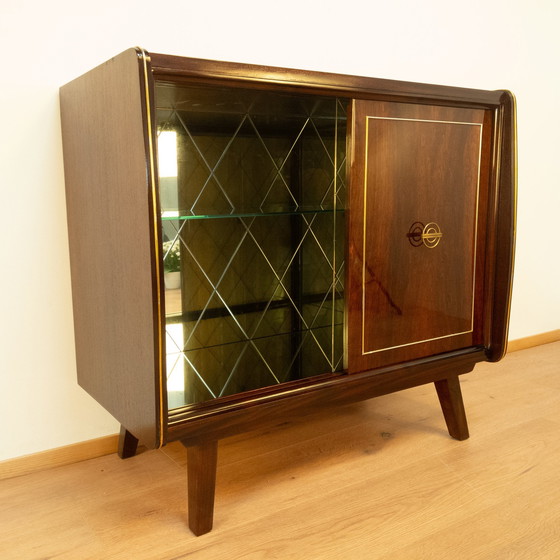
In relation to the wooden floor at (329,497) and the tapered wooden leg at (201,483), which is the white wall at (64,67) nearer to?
the wooden floor at (329,497)

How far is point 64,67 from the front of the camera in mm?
→ 1297

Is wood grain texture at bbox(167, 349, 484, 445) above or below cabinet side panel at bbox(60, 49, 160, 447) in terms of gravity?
below

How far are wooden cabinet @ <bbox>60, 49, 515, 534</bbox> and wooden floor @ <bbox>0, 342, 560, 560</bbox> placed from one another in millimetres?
104

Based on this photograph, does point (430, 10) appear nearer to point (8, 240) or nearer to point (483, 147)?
point (483, 147)

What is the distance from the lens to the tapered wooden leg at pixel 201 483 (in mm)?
1139

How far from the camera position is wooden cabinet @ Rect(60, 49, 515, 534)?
1089 millimetres

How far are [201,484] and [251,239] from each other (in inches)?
20.1

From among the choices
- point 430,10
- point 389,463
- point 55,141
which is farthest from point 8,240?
point 430,10

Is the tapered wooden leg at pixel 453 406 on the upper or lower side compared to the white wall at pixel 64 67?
lower

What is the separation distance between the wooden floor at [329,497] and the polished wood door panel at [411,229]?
0.29m

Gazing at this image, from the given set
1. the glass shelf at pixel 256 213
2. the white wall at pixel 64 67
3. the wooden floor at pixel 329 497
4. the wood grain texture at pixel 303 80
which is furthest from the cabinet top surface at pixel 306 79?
the wooden floor at pixel 329 497

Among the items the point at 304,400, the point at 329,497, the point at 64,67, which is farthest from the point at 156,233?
the point at 329,497

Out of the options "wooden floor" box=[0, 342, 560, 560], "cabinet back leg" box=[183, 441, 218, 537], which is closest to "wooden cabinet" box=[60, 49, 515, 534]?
"cabinet back leg" box=[183, 441, 218, 537]

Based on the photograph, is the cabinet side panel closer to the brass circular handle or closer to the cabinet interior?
the cabinet interior
